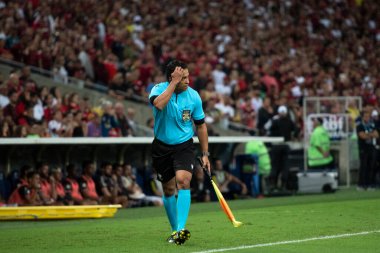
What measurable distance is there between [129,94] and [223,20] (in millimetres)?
8023

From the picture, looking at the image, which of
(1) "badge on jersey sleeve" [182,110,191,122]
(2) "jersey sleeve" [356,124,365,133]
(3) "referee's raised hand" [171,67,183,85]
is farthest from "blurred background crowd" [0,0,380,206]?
(3) "referee's raised hand" [171,67,183,85]

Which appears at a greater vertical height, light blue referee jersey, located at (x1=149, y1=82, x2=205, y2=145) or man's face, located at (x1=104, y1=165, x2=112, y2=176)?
light blue referee jersey, located at (x1=149, y1=82, x2=205, y2=145)

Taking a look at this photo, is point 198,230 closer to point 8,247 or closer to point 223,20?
point 8,247

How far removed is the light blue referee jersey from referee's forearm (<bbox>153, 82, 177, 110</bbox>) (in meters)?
0.29

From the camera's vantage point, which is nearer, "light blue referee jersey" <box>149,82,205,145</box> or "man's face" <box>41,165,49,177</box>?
"light blue referee jersey" <box>149,82,205,145</box>

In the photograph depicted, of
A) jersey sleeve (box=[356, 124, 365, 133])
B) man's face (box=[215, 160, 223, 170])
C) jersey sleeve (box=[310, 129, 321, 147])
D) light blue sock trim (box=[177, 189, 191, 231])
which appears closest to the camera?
light blue sock trim (box=[177, 189, 191, 231])

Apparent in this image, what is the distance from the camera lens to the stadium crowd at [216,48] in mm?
24156

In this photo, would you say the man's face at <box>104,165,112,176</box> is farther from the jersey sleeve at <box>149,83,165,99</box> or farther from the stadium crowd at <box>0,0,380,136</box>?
the jersey sleeve at <box>149,83,165,99</box>

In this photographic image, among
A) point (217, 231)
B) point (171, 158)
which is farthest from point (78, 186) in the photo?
point (171, 158)

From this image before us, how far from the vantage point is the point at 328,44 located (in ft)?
112

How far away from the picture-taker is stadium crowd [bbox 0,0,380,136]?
2416 centimetres

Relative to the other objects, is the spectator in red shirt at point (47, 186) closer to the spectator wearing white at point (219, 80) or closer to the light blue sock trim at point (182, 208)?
the light blue sock trim at point (182, 208)

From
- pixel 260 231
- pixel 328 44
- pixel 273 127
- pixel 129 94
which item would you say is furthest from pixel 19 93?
pixel 328 44

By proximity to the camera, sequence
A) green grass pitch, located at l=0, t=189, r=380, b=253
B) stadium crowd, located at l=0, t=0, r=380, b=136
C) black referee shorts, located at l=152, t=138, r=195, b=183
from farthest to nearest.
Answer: stadium crowd, located at l=0, t=0, r=380, b=136
black referee shorts, located at l=152, t=138, r=195, b=183
green grass pitch, located at l=0, t=189, r=380, b=253
